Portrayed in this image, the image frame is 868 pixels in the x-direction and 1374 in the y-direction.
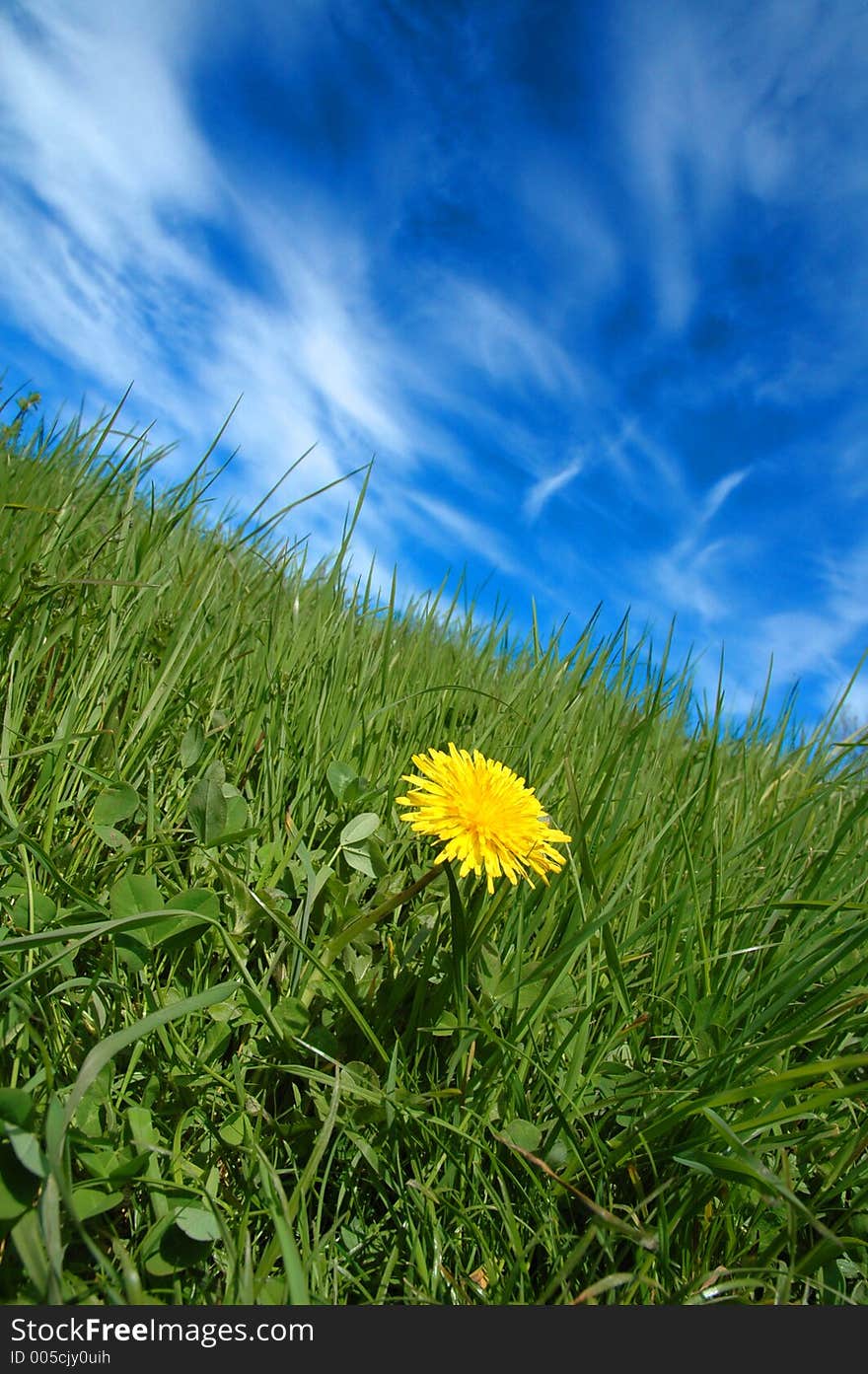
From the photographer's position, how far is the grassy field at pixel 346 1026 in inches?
39.5

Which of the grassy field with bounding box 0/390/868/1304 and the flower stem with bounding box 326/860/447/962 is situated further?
the flower stem with bounding box 326/860/447/962

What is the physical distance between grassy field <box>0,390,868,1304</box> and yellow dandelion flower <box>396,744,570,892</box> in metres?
0.06

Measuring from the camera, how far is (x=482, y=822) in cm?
116

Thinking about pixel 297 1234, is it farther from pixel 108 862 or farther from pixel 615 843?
pixel 615 843

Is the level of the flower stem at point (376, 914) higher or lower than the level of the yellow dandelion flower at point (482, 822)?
lower

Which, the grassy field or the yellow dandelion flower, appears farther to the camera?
the yellow dandelion flower

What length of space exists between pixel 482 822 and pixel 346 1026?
0.47 meters

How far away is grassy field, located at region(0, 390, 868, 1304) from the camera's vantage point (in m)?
1.00

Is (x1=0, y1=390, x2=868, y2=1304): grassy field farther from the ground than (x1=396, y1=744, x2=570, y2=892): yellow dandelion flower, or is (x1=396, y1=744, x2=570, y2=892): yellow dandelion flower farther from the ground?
(x1=396, y1=744, x2=570, y2=892): yellow dandelion flower

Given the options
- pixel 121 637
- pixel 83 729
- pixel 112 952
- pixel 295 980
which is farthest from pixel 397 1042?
pixel 121 637

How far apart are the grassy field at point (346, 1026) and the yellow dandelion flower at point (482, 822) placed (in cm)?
6

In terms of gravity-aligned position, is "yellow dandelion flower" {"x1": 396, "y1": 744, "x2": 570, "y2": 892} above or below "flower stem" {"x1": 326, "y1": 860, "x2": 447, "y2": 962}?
above


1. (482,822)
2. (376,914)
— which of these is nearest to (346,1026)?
(376,914)

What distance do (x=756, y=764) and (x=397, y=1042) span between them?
6.64ft
